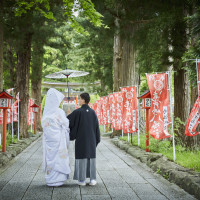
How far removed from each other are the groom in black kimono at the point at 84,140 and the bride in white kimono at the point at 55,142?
0.54ft

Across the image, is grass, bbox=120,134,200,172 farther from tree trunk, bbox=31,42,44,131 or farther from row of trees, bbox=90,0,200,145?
tree trunk, bbox=31,42,44,131

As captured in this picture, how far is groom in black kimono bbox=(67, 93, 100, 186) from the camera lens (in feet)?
18.6

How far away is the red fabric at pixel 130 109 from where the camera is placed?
11578 mm

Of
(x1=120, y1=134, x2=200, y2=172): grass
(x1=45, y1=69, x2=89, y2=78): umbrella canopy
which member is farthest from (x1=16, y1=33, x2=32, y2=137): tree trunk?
(x1=120, y1=134, x2=200, y2=172): grass

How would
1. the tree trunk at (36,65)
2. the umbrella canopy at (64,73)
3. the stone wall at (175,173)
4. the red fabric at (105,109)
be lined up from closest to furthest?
the stone wall at (175,173), the umbrella canopy at (64,73), the tree trunk at (36,65), the red fabric at (105,109)

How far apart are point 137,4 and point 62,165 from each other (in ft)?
14.1

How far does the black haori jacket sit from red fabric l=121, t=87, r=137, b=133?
5.81 m

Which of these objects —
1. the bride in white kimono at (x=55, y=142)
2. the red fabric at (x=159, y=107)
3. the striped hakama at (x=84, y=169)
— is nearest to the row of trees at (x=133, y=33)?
the red fabric at (x=159, y=107)

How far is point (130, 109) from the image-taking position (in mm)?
11938

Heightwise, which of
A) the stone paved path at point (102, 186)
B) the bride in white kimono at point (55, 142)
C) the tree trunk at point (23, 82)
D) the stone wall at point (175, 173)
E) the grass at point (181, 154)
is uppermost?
the tree trunk at point (23, 82)

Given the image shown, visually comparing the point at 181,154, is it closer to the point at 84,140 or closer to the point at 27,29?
the point at 84,140

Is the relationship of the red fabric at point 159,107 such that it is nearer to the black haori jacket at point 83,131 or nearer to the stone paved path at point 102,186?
the stone paved path at point 102,186

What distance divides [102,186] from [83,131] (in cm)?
106

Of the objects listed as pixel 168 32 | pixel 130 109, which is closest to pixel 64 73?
pixel 130 109
